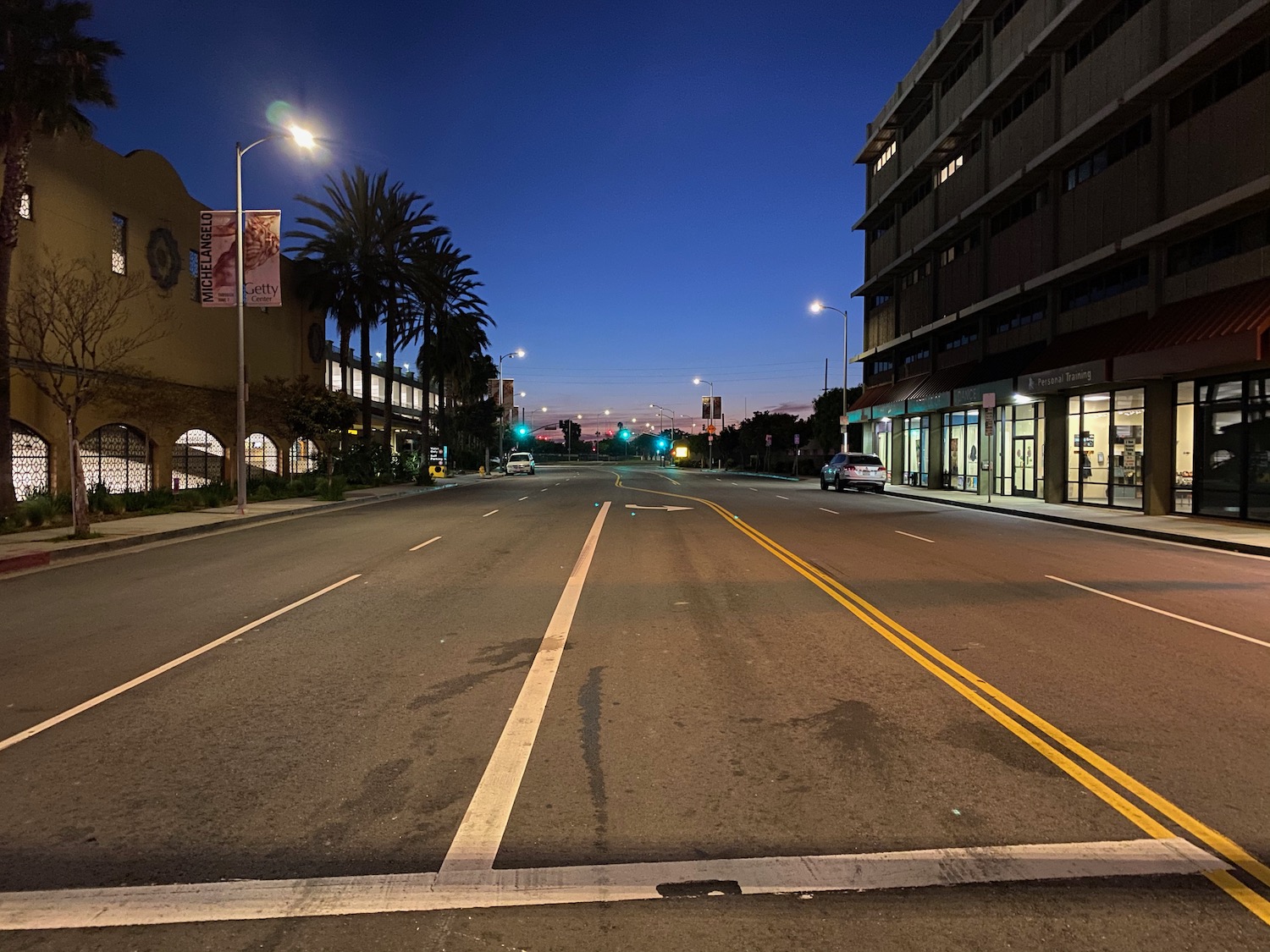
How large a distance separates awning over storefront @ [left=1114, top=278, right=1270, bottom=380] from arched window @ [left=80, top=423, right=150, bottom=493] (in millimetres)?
29894

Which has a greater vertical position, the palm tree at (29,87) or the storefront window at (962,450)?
the palm tree at (29,87)

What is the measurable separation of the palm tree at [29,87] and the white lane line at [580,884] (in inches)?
774

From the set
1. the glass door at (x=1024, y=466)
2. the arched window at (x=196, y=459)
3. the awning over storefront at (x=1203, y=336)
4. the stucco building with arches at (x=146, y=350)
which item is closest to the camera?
the awning over storefront at (x=1203, y=336)

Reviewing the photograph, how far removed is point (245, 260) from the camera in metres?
22.4

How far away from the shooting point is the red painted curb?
521 inches

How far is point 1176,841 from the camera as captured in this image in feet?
12.6

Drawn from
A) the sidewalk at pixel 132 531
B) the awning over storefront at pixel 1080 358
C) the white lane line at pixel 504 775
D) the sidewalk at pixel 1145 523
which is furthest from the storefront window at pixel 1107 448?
the sidewalk at pixel 132 531

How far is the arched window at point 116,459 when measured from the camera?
2569cm

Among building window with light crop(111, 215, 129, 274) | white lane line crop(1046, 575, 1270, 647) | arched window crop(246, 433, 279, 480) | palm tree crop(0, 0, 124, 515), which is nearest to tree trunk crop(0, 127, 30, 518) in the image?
palm tree crop(0, 0, 124, 515)

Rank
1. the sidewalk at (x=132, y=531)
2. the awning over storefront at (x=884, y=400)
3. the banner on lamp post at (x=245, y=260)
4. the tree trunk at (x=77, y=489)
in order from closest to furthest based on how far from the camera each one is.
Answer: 1. the sidewalk at (x=132, y=531)
2. the tree trunk at (x=77, y=489)
3. the banner on lamp post at (x=245, y=260)
4. the awning over storefront at (x=884, y=400)

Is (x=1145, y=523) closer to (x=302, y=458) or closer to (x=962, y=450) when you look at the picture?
(x=962, y=450)

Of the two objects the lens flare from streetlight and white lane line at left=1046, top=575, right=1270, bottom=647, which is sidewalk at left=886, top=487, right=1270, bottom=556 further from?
the lens flare from streetlight

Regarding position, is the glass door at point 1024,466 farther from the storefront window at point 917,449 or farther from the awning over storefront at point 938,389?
the storefront window at point 917,449

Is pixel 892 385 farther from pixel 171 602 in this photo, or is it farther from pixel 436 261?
pixel 171 602
